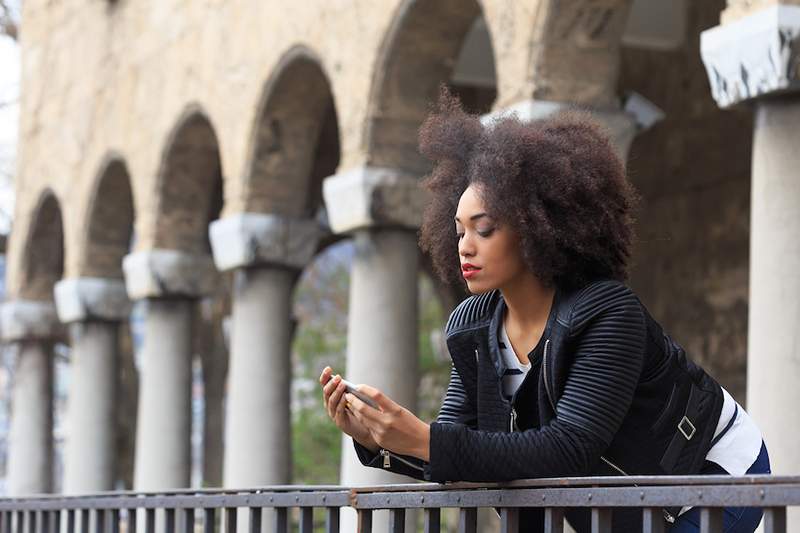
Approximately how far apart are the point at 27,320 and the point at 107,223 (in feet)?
7.53

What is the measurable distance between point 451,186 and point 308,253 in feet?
28.6

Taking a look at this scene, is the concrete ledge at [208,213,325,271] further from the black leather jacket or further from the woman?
the black leather jacket

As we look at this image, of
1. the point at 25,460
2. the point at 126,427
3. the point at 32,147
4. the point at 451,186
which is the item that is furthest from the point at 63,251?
the point at 451,186

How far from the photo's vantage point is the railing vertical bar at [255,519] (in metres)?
4.20

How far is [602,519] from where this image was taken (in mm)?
3057

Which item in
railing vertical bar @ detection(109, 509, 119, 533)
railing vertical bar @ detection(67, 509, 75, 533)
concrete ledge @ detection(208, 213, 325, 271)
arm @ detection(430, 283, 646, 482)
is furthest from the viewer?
concrete ledge @ detection(208, 213, 325, 271)

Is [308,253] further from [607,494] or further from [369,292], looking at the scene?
[607,494]

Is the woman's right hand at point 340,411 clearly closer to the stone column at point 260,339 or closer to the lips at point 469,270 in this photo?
the lips at point 469,270

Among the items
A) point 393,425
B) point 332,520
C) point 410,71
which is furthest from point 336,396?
point 410,71

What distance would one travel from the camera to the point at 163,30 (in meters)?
14.2

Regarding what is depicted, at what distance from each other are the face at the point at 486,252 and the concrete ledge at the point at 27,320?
565 inches

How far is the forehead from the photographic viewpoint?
131 inches

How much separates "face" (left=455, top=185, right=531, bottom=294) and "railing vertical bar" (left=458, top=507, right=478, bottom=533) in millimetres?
470

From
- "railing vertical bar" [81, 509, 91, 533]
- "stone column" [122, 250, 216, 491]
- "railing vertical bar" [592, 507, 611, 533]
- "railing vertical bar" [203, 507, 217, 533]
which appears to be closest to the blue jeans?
"railing vertical bar" [592, 507, 611, 533]
